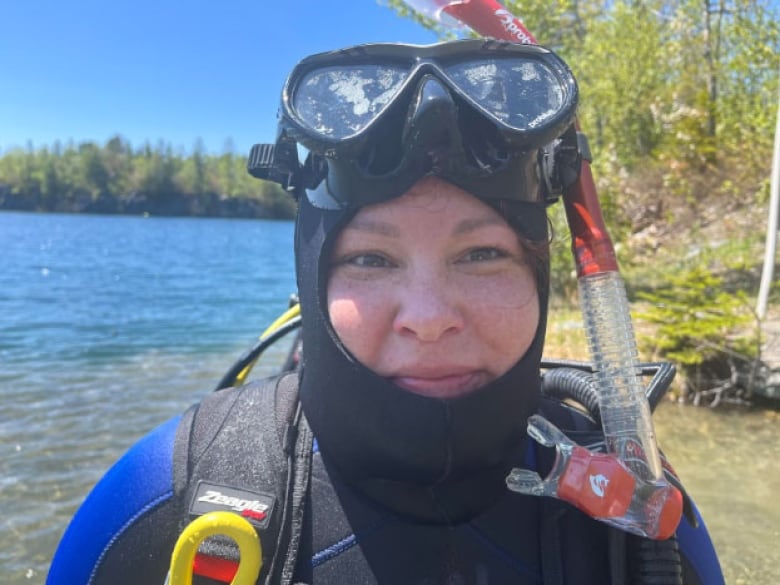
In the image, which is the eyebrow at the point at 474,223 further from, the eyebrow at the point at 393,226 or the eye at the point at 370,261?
the eye at the point at 370,261

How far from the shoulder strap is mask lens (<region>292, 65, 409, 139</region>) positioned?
0.64 meters

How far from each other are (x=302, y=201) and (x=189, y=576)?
764 millimetres

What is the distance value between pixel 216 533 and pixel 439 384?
480 millimetres

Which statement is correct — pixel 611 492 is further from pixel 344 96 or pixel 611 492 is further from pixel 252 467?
pixel 344 96

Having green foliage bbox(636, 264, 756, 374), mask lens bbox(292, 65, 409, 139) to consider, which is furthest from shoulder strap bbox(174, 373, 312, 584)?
green foliage bbox(636, 264, 756, 374)

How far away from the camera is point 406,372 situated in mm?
1151

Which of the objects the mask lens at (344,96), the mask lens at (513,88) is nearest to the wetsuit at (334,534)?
the mask lens at (344,96)

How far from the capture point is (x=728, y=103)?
41.5 feet

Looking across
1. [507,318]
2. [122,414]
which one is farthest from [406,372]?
[122,414]

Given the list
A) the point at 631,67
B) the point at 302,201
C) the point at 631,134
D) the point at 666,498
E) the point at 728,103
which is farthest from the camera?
the point at 631,134

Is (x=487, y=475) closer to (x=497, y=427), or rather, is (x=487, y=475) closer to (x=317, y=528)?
(x=497, y=427)

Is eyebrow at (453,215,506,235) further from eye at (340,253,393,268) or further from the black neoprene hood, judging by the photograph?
eye at (340,253,393,268)

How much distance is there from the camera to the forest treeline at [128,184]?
94.5m

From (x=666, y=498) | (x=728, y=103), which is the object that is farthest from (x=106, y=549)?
(x=728, y=103)
